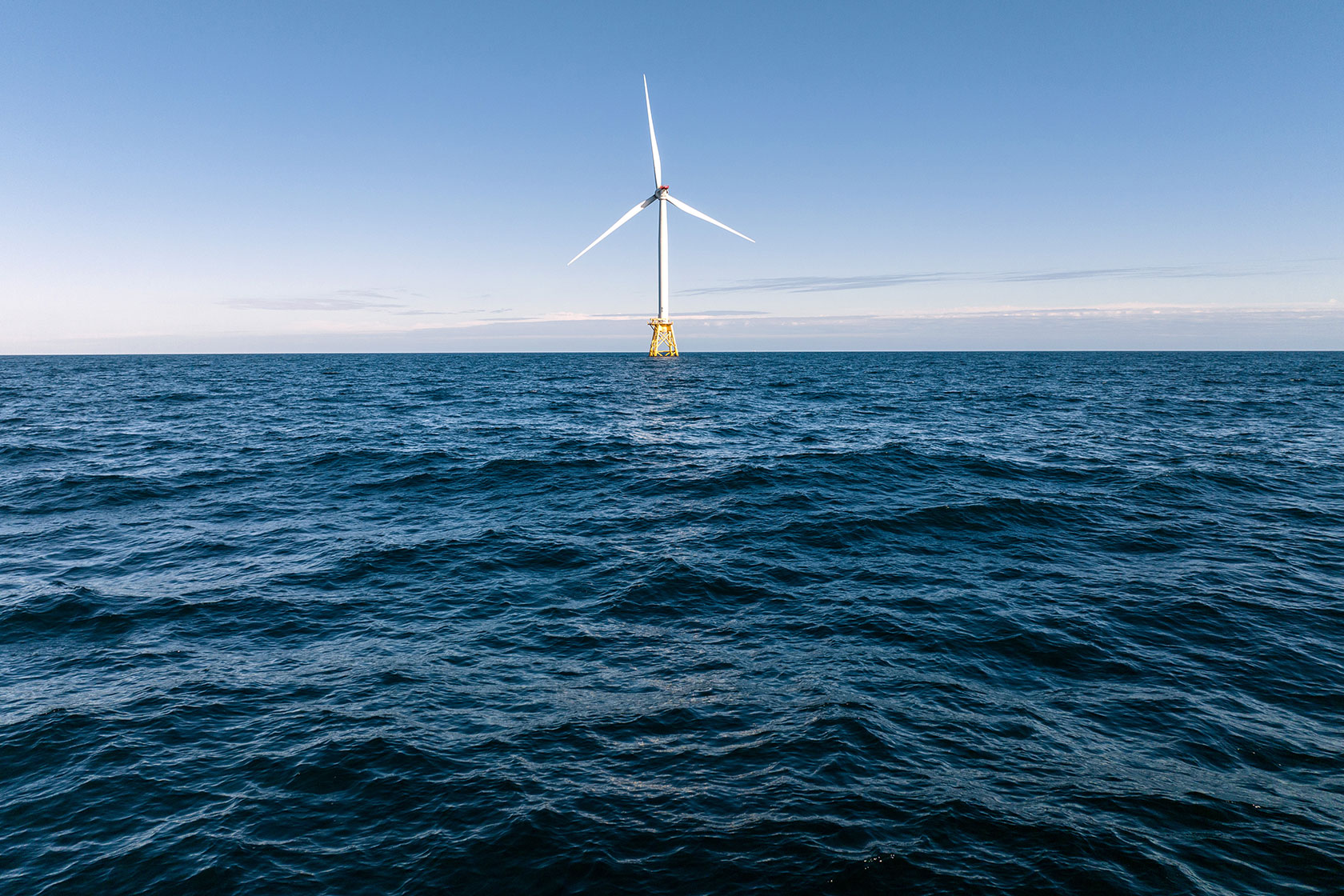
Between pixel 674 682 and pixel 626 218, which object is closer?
pixel 674 682

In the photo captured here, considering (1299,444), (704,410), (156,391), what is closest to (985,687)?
(1299,444)

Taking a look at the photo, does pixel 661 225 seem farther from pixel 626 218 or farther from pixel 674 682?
pixel 674 682

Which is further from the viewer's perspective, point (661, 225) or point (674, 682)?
point (661, 225)

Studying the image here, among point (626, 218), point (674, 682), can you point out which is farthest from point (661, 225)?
point (674, 682)

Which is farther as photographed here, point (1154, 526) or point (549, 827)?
point (1154, 526)

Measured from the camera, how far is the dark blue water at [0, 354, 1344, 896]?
1019 centimetres

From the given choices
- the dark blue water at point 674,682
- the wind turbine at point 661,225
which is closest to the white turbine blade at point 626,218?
the wind turbine at point 661,225

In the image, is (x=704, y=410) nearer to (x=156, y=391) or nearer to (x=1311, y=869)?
(x=1311, y=869)

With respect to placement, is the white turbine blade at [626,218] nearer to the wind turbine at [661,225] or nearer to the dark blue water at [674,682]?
the wind turbine at [661,225]

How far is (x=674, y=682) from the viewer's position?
15.3 metres

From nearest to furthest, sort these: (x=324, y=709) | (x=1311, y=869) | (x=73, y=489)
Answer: (x=1311, y=869), (x=324, y=709), (x=73, y=489)

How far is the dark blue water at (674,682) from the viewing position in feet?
33.4

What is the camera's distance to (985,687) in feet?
49.0

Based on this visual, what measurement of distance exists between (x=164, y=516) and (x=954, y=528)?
1354 inches
